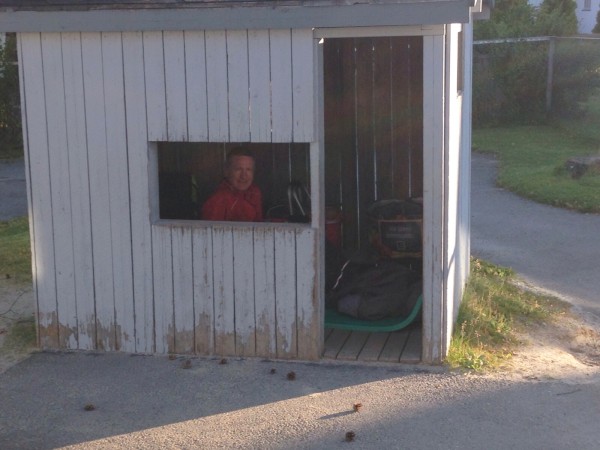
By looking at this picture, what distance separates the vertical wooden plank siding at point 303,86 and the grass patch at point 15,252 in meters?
3.98

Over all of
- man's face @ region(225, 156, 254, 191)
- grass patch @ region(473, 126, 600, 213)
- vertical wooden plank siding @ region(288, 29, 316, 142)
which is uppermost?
vertical wooden plank siding @ region(288, 29, 316, 142)

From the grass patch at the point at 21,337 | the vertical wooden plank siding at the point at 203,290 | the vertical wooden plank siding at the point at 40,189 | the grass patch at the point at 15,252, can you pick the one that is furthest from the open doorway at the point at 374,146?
the grass patch at the point at 15,252

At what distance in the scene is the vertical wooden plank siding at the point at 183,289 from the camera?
665 centimetres

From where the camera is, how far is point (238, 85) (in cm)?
638

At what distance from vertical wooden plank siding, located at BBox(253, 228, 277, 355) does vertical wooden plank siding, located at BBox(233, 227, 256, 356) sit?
0.03m

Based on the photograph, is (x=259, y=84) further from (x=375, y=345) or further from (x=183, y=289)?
(x=375, y=345)

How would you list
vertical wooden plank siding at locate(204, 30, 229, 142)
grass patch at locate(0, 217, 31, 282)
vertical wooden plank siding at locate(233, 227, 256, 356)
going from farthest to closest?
1. grass patch at locate(0, 217, 31, 282)
2. vertical wooden plank siding at locate(233, 227, 256, 356)
3. vertical wooden plank siding at locate(204, 30, 229, 142)

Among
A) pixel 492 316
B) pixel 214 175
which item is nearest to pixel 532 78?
pixel 214 175

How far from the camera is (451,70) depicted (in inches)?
250

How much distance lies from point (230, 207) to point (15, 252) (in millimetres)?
3954

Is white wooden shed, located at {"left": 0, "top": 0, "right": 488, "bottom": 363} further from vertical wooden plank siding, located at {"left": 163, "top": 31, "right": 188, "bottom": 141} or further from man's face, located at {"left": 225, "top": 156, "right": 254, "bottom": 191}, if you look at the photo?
man's face, located at {"left": 225, "top": 156, "right": 254, "bottom": 191}

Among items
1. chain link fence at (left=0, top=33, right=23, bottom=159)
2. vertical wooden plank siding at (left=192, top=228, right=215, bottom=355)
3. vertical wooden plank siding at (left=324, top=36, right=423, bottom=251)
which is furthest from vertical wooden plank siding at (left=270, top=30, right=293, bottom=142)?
chain link fence at (left=0, top=33, right=23, bottom=159)

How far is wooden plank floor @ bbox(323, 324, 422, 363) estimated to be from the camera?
6668 millimetres

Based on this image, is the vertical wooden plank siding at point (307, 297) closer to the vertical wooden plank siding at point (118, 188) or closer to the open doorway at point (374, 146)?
the vertical wooden plank siding at point (118, 188)
